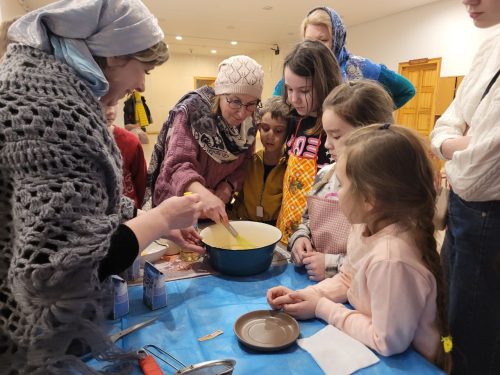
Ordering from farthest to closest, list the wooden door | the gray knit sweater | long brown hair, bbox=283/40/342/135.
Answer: the wooden door → long brown hair, bbox=283/40/342/135 → the gray knit sweater

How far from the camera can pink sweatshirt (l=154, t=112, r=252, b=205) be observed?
4.98 feet

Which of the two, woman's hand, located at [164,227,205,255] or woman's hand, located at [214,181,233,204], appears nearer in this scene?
woman's hand, located at [164,227,205,255]

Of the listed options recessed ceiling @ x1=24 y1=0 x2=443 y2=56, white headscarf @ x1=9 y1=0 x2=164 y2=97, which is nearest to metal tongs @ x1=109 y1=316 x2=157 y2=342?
white headscarf @ x1=9 y1=0 x2=164 y2=97

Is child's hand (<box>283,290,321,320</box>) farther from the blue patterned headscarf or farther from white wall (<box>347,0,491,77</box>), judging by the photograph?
white wall (<box>347,0,491,77</box>)

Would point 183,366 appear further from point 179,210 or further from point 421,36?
point 421,36

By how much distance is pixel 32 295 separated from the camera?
0.60 metres

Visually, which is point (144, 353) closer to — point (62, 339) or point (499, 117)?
point (62, 339)

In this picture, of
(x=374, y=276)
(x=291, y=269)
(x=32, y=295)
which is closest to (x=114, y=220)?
(x=32, y=295)

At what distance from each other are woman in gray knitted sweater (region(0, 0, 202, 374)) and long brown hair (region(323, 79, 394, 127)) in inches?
29.7

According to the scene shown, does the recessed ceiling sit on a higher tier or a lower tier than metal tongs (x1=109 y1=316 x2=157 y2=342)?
higher

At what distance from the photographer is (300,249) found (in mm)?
1198

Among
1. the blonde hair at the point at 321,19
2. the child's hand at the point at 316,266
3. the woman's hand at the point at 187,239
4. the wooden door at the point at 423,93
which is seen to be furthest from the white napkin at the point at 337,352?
the wooden door at the point at 423,93

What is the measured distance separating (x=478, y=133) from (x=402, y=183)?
15.0 inches

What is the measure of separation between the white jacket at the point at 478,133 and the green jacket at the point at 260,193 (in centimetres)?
69
